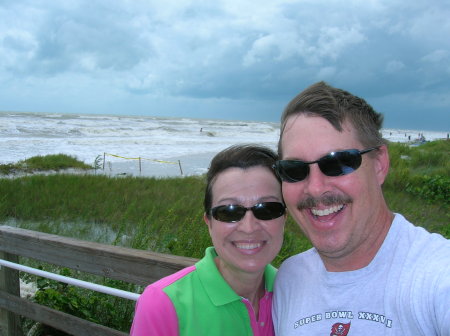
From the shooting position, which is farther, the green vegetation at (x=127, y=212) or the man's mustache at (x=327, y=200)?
the green vegetation at (x=127, y=212)

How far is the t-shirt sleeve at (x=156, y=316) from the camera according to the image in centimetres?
146

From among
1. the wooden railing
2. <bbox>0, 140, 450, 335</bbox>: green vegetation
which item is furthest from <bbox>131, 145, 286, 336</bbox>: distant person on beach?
<bbox>0, 140, 450, 335</bbox>: green vegetation

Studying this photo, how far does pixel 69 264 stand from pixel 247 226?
1663 millimetres

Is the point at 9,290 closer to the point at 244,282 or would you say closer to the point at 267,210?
the point at 244,282

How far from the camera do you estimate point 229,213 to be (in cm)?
169

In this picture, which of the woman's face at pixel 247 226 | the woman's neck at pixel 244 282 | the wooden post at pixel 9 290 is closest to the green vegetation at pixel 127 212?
the wooden post at pixel 9 290

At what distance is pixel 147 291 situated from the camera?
4.98 feet

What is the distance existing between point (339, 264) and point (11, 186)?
985 centimetres

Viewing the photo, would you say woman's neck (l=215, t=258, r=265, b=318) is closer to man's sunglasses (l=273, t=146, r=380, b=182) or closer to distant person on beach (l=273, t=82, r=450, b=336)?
distant person on beach (l=273, t=82, r=450, b=336)

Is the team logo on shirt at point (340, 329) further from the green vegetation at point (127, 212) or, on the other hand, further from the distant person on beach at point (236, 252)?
the green vegetation at point (127, 212)

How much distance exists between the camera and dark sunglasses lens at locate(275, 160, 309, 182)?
1.49 m

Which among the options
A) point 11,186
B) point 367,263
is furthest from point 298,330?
point 11,186

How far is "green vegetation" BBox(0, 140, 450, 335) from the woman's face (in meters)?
2.17

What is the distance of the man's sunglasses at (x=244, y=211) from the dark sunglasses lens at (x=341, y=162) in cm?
33
